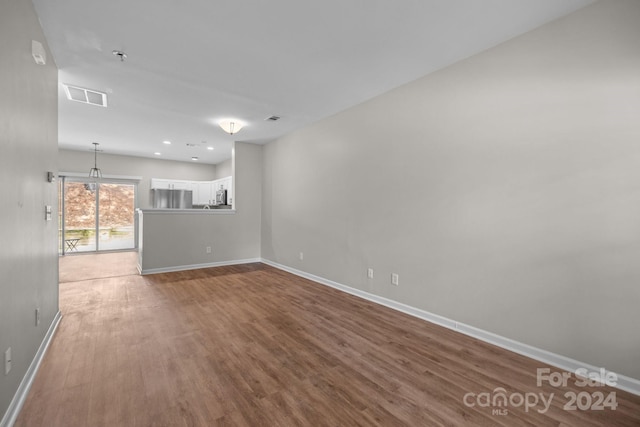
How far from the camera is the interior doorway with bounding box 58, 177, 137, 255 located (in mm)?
6898

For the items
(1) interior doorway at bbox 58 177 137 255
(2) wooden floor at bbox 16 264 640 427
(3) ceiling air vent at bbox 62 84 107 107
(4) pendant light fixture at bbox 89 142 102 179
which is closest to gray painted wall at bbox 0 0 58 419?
(2) wooden floor at bbox 16 264 640 427

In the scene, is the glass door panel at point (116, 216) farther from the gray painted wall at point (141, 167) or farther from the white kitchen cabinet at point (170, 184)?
the white kitchen cabinet at point (170, 184)

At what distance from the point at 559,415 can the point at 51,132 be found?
4554 mm

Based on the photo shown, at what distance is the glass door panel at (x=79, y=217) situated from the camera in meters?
6.90

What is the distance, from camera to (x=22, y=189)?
1760 mm

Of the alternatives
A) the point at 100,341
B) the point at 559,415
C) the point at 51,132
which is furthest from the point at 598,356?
the point at 51,132

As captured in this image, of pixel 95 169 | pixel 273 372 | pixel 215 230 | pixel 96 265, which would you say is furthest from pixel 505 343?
pixel 95 169

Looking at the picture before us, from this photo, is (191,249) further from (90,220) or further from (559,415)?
(559,415)

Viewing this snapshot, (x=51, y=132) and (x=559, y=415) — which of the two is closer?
(x=559, y=415)

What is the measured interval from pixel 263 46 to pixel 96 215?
7342 millimetres

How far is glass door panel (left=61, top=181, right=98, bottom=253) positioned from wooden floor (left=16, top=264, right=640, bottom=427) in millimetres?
4790

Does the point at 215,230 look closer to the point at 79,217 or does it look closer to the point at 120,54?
the point at 120,54

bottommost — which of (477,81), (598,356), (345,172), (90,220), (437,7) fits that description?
(598,356)

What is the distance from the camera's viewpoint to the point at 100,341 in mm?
2482
